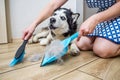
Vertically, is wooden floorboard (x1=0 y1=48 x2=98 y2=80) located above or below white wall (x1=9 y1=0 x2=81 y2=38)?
below

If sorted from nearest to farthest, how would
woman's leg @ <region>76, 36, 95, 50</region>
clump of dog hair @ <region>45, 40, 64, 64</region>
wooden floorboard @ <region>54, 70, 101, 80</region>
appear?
1. wooden floorboard @ <region>54, 70, 101, 80</region>
2. clump of dog hair @ <region>45, 40, 64, 64</region>
3. woman's leg @ <region>76, 36, 95, 50</region>

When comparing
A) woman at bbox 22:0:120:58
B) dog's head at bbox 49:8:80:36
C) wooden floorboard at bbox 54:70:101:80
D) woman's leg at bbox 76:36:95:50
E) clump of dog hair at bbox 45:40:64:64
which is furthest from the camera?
dog's head at bbox 49:8:80:36

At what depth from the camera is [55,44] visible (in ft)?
2.77

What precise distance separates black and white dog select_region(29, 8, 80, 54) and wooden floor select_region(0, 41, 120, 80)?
1.59ft

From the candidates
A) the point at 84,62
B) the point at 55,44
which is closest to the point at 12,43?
the point at 55,44

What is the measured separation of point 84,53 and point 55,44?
0.76ft

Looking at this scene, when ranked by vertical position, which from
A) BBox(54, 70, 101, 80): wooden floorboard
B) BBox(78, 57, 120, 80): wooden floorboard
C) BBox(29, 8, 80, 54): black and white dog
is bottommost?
BBox(54, 70, 101, 80): wooden floorboard

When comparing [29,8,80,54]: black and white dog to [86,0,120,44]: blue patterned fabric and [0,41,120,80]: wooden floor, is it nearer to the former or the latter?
[86,0,120,44]: blue patterned fabric

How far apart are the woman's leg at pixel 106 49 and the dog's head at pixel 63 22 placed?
0.47 meters

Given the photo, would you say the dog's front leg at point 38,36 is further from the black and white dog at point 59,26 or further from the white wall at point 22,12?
the white wall at point 22,12

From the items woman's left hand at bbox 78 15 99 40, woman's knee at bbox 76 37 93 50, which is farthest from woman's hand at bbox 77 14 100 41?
woman's knee at bbox 76 37 93 50

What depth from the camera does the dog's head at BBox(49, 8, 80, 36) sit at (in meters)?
1.33

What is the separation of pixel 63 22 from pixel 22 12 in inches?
13.4

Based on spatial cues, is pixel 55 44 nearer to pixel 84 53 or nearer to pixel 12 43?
pixel 84 53
